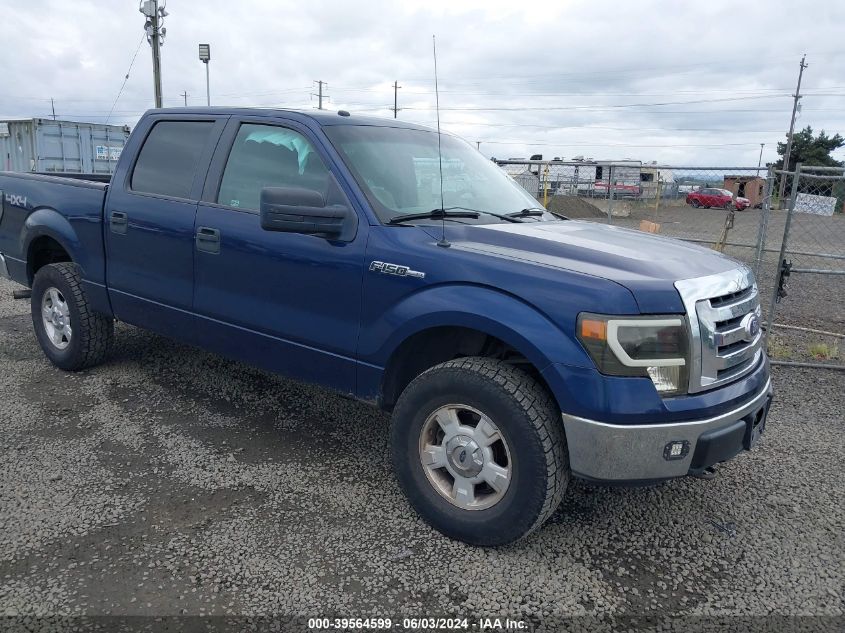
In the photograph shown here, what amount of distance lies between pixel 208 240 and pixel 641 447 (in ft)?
8.57

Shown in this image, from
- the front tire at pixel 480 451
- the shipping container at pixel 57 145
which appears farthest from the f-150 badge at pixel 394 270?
the shipping container at pixel 57 145

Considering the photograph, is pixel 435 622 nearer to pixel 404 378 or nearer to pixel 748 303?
pixel 404 378

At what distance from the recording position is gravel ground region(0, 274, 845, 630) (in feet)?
9.01

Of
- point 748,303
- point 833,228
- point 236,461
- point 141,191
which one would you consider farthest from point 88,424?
point 833,228

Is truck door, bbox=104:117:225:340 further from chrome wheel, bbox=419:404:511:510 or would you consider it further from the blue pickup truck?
chrome wheel, bbox=419:404:511:510

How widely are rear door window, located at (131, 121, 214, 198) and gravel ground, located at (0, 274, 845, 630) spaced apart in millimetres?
1469

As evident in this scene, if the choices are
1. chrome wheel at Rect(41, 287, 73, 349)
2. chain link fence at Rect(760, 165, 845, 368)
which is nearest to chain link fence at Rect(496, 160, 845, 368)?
chain link fence at Rect(760, 165, 845, 368)

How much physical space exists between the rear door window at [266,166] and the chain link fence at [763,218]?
6.47ft

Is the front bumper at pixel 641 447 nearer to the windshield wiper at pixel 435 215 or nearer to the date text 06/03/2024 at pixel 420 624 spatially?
the date text 06/03/2024 at pixel 420 624

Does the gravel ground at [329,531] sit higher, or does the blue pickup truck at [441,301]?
the blue pickup truck at [441,301]

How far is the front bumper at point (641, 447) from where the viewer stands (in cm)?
272

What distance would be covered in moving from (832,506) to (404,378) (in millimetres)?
2365

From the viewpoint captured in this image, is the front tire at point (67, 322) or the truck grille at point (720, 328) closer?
the truck grille at point (720, 328)

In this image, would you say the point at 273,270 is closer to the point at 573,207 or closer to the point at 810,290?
the point at 810,290
